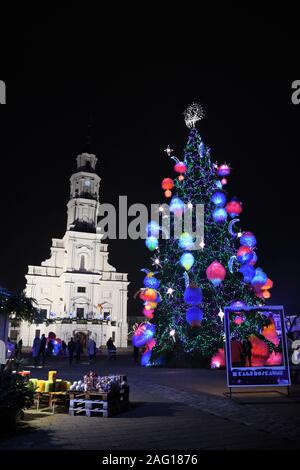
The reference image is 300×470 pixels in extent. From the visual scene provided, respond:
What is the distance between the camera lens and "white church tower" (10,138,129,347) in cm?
5881

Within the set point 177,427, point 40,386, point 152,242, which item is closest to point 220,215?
point 152,242

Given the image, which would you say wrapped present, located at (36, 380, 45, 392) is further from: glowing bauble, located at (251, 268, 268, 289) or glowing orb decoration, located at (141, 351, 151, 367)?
glowing orb decoration, located at (141, 351, 151, 367)

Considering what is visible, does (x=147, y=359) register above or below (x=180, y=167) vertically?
below

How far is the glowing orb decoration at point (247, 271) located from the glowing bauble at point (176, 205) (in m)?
4.17

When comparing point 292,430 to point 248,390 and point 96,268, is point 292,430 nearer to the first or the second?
point 248,390

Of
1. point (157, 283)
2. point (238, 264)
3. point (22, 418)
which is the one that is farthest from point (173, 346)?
point (22, 418)

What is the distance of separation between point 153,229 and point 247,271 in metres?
5.16

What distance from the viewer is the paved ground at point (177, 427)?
6.65m

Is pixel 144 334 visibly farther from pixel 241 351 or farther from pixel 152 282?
pixel 241 351

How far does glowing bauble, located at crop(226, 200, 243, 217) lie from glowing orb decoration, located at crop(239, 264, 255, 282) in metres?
2.63

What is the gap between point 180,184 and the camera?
2298 cm

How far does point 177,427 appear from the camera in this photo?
7.89 meters

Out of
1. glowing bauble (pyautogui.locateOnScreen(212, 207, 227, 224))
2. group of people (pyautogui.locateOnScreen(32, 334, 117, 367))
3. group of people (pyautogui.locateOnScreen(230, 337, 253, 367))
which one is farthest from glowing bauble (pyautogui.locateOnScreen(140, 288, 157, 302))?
group of people (pyautogui.locateOnScreen(230, 337, 253, 367))

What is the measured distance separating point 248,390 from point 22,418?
8.27 meters
